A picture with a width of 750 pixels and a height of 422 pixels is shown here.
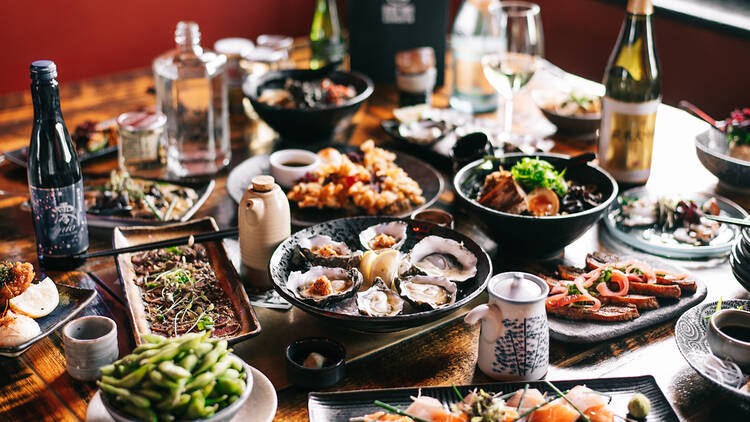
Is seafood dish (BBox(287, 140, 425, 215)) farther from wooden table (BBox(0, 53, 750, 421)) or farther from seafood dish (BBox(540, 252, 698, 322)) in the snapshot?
seafood dish (BBox(540, 252, 698, 322))

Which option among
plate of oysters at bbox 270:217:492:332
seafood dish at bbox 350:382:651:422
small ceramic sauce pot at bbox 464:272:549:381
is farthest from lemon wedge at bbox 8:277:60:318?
small ceramic sauce pot at bbox 464:272:549:381

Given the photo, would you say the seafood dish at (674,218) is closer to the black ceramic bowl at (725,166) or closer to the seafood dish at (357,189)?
the black ceramic bowl at (725,166)

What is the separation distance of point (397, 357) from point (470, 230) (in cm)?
62

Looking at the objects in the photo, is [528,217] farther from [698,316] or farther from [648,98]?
[648,98]

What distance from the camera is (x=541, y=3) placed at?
4.61 metres

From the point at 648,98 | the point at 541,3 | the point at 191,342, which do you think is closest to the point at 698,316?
the point at 648,98

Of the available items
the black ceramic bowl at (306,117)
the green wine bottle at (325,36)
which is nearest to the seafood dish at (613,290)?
the black ceramic bowl at (306,117)

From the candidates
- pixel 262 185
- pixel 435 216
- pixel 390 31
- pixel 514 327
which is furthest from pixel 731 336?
pixel 390 31

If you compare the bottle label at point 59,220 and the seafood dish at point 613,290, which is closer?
the seafood dish at point 613,290

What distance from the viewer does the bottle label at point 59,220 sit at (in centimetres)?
166

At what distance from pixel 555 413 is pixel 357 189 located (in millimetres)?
927

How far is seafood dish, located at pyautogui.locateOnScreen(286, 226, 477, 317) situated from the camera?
1.47 meters

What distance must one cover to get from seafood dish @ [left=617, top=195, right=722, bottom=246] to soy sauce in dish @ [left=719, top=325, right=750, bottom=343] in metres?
0.55

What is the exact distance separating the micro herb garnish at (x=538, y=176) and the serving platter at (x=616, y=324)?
0.40m
